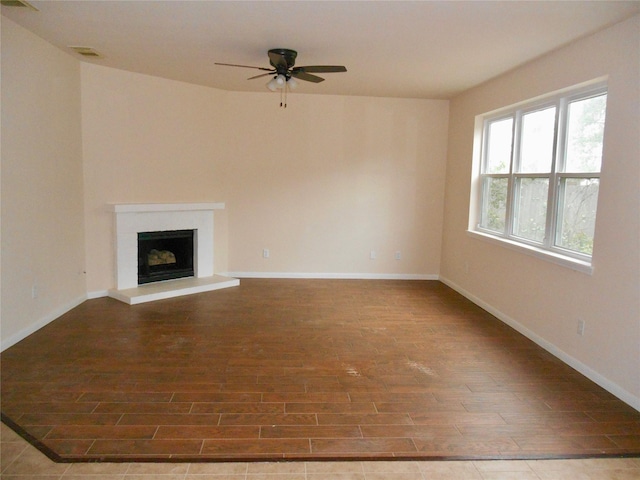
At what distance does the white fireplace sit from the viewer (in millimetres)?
5168

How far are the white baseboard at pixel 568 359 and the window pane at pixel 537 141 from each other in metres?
1.47

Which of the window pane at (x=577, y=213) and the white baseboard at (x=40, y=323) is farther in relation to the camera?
the white baseboard at (x=40, y=323)

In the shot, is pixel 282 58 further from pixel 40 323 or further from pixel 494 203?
pixel 40 323

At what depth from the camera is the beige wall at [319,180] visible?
620 centimetres

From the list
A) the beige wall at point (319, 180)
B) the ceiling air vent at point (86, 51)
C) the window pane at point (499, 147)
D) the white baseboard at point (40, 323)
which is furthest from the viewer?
the beige wall at point (319, 180)

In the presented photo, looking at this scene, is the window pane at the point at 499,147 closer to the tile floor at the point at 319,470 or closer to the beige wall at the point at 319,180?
the beige wall at the point at 319,180

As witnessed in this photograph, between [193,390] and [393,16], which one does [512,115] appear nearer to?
[393,16]

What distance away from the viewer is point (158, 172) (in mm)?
5555

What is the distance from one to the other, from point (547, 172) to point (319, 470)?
325 cm

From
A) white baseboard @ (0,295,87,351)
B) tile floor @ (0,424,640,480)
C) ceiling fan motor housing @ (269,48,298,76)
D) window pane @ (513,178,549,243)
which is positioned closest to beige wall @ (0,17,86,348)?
white baseboard @ (0,295,87,351)

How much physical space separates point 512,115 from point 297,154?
2802mm

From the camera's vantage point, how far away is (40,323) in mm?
4145

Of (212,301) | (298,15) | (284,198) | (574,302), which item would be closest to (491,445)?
(574,302)

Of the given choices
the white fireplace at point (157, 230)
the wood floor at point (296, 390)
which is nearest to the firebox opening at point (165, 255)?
the white fireplace at point (157, 230)
